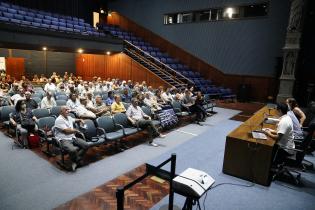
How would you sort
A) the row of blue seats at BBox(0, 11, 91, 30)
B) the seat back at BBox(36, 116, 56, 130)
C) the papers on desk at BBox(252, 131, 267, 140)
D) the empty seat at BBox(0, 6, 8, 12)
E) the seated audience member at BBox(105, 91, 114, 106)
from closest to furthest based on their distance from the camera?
the papers on desk at BBox(252, 131, 267, 140), the seat back at BBox(36, 116, 56, 130), the seated audience member at BBox(105, 91, 114, 106), the row of blue seats at BBox(0, 11, 91, 30), the empty seat at BBox(0, 6, 8, 12)

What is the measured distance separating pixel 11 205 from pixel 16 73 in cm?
1415

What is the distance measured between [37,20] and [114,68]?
15.9 feet

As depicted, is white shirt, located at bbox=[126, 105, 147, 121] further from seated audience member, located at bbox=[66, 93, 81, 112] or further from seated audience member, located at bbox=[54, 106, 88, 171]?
seated audience member, located at bbox=[54, 106, 88, 171]

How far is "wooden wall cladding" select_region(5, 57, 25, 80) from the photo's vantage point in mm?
14586

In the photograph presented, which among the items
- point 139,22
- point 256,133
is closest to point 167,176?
point 256,133

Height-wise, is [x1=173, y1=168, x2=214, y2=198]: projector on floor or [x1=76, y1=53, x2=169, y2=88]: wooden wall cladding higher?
[x1=76, y1=53, x2=169, y2=88]: wooden wall cladding

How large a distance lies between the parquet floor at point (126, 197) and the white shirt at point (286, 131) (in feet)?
6.69

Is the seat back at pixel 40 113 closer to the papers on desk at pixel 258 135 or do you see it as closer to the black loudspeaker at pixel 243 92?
the papers on desk at pixel 258 135

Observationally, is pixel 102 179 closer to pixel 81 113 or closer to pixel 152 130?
pixel 152 130

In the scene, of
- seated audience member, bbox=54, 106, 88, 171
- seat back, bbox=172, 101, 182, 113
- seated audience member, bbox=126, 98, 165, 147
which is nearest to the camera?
seated audience member, bbox=54, 106, 88, 171

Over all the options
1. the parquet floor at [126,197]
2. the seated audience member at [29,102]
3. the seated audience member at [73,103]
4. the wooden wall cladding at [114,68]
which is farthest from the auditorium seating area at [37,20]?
the parquet floor at [126,197]

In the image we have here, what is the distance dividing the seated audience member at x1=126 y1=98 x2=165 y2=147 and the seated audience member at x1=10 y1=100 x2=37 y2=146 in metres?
2.21

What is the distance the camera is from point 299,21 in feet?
32.0

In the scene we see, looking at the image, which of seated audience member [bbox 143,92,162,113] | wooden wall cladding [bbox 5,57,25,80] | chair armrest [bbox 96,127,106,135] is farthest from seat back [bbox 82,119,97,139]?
wooden wall cladding [bbox 5,57,25,80]
